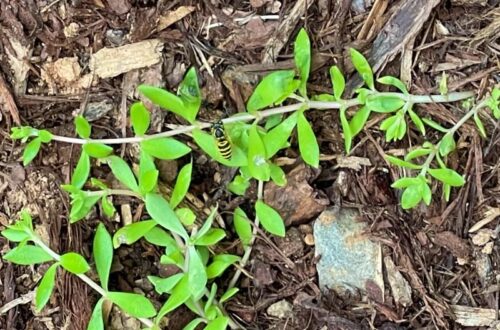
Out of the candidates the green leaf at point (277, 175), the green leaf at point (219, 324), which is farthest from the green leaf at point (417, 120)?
the green leaf at point (219, 324)

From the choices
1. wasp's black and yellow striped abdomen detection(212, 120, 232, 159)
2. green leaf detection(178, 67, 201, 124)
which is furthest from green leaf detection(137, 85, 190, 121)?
wasp's black and yellow striped abdomen detection(212, 120, 232, 159)

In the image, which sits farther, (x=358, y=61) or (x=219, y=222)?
(x=219, y=222)

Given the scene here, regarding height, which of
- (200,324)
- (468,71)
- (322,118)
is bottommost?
(200,324)

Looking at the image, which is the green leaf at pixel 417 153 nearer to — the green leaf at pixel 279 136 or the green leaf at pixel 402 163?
the green leaf at pixel 402 163

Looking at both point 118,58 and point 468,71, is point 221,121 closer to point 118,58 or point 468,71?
point 118,58

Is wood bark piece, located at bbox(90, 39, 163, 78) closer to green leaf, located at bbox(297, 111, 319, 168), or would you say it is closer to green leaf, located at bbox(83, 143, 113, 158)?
green leaf, located at bbox(83, 143, 113, 158)

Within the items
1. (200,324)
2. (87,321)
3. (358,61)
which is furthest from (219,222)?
(358,61)
